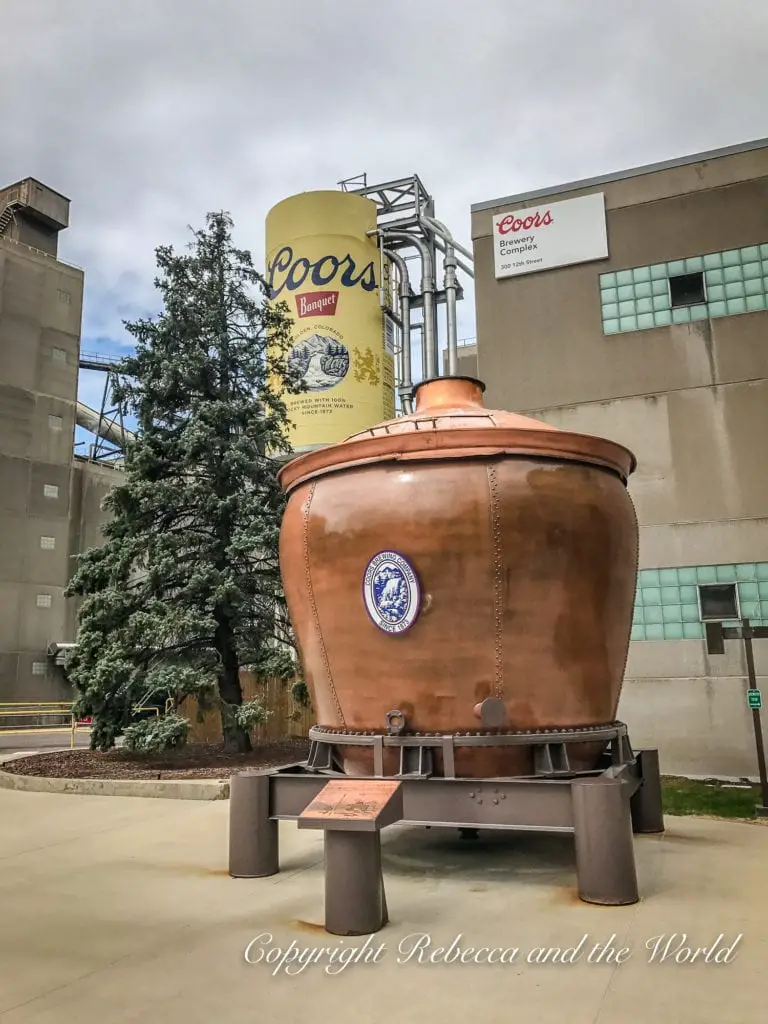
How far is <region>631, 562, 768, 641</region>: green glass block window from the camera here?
12883mm

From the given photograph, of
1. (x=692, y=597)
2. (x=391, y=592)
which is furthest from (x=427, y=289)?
(x=391, y=592)

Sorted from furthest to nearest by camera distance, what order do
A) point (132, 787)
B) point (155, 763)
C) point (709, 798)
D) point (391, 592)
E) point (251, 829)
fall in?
point (155, 763) < point (132, 787) < point (709, 798) < point (251, 829) < point (391, 592)

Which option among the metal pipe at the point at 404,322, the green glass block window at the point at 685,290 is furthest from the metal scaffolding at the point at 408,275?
the green glass block window at the point at 685,290

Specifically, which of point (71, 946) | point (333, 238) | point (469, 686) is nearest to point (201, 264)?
point (469, 686)

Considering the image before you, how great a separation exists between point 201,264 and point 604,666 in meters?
11.9

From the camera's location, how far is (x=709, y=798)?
10461mm

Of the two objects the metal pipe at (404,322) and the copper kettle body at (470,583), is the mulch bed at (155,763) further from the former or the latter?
the metal pipe at (404,322)

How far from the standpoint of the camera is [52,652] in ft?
102

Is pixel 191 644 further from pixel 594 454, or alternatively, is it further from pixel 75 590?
pixel 594 454

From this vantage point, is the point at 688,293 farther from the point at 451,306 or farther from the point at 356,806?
the point at 451,306

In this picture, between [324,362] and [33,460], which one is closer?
[324,362]

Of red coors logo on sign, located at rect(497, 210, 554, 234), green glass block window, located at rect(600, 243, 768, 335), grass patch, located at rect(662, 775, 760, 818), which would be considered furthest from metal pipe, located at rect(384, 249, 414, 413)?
grass patch, located at rect(662, 775, 760, 818)

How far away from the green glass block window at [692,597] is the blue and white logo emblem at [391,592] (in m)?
7.93

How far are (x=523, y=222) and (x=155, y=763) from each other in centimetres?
1190
